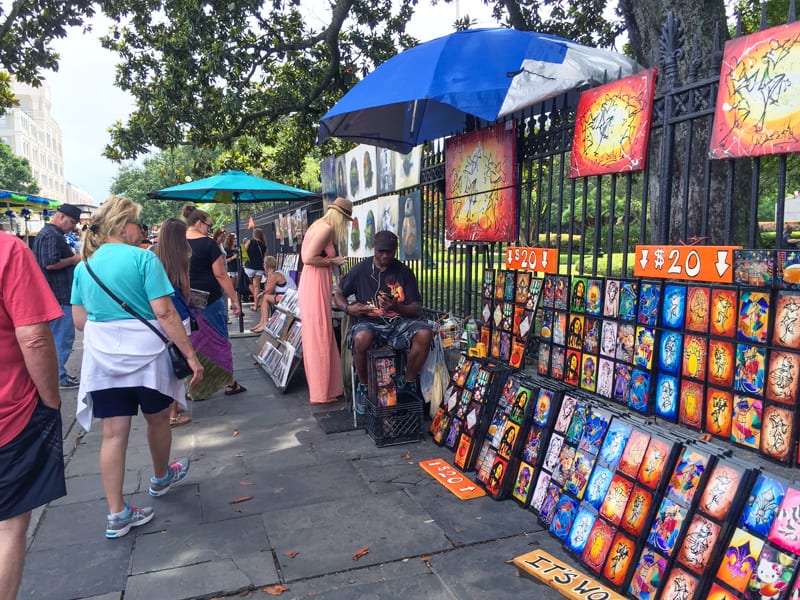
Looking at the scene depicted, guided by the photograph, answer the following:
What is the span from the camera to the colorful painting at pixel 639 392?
322cm

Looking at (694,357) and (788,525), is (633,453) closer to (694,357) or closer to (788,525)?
(694,357)

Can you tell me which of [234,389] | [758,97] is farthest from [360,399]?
[758,97]

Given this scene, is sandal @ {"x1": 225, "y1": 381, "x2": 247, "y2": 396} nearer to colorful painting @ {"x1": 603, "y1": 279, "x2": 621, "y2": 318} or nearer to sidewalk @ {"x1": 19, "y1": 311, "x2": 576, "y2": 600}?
sidewalk @ {"x1": 19, "y1": 311, "x2": 576, "y2": 600}

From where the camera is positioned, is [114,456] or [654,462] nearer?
[654,462]

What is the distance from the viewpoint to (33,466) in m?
2.33

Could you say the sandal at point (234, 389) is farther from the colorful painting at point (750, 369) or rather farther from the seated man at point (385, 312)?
the colorful painting at point (750, 369)

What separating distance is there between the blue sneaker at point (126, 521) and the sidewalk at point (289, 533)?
4 centimetres

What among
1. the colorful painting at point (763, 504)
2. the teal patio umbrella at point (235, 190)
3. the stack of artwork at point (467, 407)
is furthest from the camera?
the teal patio umbrella at point (235, 190)

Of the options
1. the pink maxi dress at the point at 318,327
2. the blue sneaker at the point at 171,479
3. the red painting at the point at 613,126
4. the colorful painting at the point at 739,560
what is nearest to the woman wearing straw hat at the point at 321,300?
the pink maxi dress at the point at 318,327

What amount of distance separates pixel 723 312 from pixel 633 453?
83cm

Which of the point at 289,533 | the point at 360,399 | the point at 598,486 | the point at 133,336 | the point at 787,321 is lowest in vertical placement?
the point at 289,533

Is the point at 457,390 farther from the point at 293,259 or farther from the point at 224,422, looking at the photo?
the point at 293,259

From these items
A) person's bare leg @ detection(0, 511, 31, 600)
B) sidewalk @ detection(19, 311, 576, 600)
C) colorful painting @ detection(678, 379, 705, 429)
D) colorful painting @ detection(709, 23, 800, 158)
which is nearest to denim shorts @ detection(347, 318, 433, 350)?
sidewalk @ detection(19, 311, 576, 600)

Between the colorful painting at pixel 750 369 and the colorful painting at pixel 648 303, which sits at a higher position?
the colorful painting at pixel 648 303
